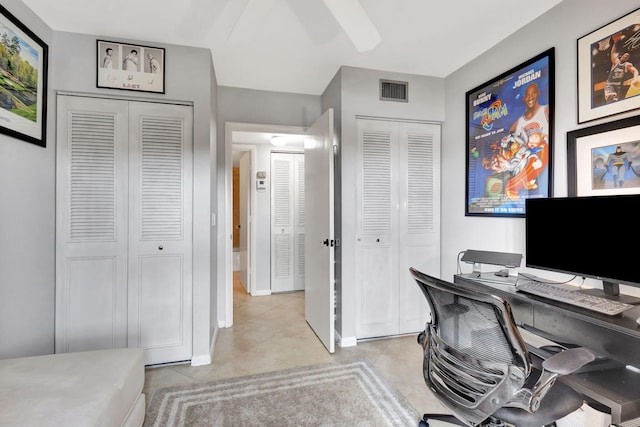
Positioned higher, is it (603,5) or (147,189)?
(603,5)

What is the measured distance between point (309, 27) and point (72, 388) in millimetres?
2442

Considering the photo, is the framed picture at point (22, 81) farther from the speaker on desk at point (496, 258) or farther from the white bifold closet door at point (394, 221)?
the speaker on desk at point (496, 258)

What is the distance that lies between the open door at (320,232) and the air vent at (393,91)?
0.65 metres

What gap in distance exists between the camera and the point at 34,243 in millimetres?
1970

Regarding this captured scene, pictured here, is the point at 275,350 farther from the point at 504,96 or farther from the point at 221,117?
the point at 504,96

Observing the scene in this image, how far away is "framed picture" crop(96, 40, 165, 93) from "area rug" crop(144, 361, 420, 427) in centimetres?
222

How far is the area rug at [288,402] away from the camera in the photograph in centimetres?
176

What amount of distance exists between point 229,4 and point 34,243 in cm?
199

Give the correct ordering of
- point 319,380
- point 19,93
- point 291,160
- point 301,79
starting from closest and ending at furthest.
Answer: point 19,93, point 319,380, point 301,79, point 291,160

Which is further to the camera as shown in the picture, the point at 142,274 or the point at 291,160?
the point at 291,160

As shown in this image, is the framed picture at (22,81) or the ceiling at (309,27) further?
the ceiling at (309,27)

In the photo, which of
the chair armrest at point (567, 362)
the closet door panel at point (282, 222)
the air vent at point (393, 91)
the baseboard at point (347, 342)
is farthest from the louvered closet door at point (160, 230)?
the chair armrest at point (567, 362)

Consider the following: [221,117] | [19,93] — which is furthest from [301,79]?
[19,93]

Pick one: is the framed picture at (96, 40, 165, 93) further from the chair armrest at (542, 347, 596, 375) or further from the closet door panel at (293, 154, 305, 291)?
the chair armrest at (542, 347, 596, 375)
